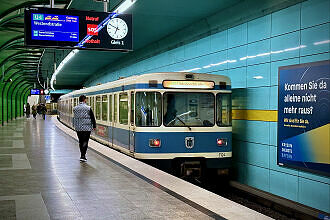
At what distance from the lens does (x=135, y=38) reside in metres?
18.0

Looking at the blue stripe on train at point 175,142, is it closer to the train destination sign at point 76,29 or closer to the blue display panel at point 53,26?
the train destination sign at point 76,29

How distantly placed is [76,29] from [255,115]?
531 cm

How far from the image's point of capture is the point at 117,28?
10945 mm

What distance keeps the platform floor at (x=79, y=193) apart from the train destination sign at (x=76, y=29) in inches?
126

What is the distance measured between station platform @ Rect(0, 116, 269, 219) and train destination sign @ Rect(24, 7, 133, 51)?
125 inches

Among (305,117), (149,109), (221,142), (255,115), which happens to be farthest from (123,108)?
(305,117)

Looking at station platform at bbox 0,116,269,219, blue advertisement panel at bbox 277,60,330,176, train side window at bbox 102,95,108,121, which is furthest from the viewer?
train side window at bbox 102,95,108,121

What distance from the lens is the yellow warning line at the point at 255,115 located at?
9805 mm

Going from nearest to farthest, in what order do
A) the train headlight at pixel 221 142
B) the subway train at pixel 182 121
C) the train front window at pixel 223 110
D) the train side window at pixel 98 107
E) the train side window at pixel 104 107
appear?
1. the subway train at pixel 182 121
2. the train headlight at pixel 221 142
3. the train front window at pixel 223 110
4. the train side window at pixel 104 107
5. the train side window at pixel 98 107

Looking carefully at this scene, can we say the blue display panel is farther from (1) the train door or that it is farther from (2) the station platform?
(2) the station platform

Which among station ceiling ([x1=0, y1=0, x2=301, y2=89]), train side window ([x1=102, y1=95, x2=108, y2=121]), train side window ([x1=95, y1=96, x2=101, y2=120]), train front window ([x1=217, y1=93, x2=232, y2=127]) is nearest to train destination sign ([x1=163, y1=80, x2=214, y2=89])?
train front window ([x1=217, y1=93, x2=232, y2=127])

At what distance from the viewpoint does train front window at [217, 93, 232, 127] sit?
34.0 feet

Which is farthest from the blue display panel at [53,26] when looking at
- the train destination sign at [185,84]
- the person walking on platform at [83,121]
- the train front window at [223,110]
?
the train front window at [223,110]

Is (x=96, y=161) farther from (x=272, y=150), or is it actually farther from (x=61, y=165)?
(x=272, y=150)
